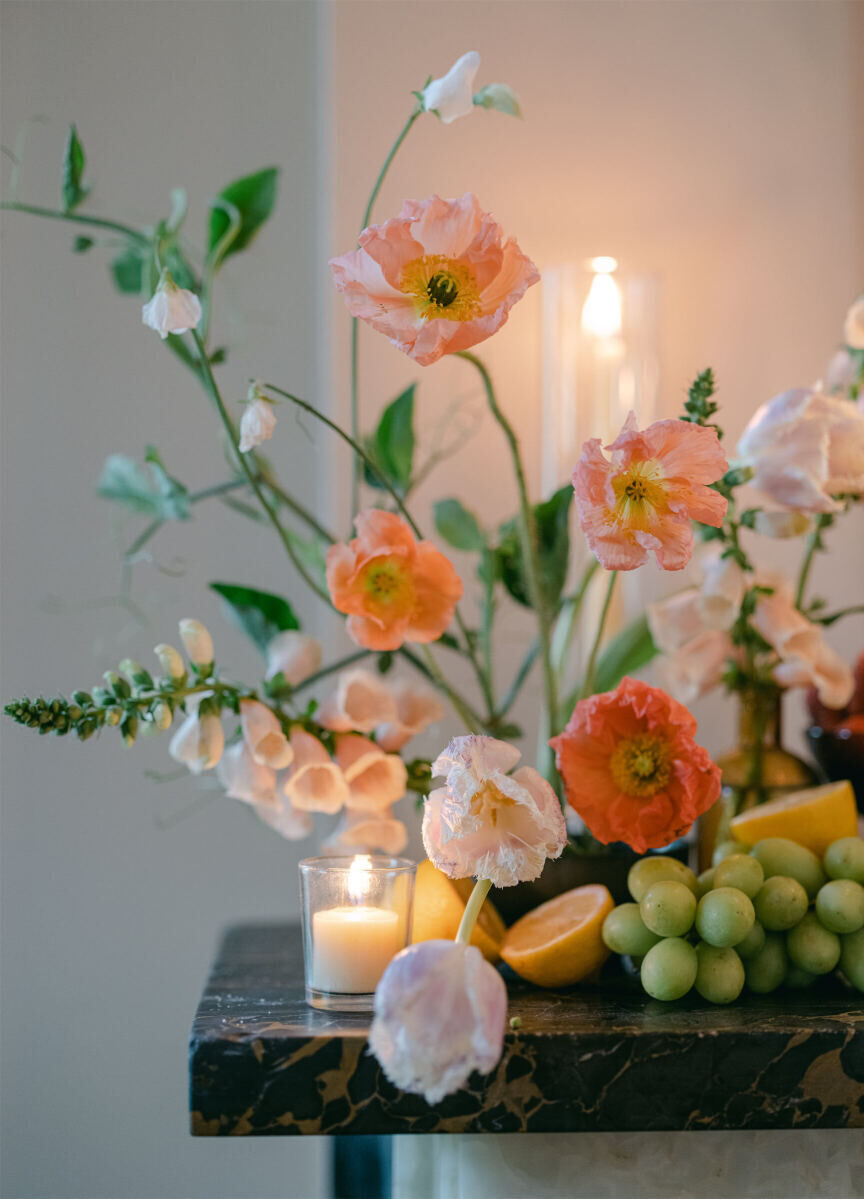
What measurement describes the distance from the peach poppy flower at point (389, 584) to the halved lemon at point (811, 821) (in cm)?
26

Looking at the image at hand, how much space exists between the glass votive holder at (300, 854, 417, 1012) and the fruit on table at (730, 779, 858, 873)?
0.25 meters

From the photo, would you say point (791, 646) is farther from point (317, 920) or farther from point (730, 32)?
point (730, 32)

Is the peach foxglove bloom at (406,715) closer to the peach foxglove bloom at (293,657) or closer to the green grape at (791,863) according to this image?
the peach foxglove bloom at (293,657)

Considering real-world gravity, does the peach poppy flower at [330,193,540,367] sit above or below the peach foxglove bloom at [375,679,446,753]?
above

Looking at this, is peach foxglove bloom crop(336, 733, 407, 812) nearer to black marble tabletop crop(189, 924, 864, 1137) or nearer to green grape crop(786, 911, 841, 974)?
black marble tabletop crop(189, 924, 864, 1137)

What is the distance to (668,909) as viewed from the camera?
66cm

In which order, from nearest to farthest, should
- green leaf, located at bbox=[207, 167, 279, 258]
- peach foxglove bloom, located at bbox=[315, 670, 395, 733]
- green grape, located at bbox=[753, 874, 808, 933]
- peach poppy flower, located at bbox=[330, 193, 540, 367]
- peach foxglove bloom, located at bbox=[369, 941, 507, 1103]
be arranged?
peach foxglove bloom, located at bbox=[369, 941, 507, 1103] → peach poppy flower, located at bbox=[330, 193, 540, 367] → green grape, located at bbox=[753, 874, 808, 933] → peach foxglove bloom, located at bbox=[315, 670, 395, 733] → green leaf, located at bbox=[207, 167, 279, 258]

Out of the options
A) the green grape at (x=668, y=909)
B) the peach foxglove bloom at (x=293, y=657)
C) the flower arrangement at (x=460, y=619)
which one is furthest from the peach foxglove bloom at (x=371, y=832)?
the green grape at (x=668, y=909)

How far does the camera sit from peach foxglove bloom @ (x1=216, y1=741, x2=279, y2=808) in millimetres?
746

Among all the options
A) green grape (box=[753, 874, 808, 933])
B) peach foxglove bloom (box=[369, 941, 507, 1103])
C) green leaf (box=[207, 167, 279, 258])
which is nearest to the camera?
peach foxglove bloom (box=[369, 941, 507, 1103])

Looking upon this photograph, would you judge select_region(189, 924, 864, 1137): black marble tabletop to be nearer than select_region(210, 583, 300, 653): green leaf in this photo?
Yes

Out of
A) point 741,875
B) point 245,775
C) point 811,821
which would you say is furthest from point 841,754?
point 245,775

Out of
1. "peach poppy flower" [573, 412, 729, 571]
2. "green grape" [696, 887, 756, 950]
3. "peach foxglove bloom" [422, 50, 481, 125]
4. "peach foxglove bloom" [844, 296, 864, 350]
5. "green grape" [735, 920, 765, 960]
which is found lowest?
"green grape" [735, 920, 765, 960]

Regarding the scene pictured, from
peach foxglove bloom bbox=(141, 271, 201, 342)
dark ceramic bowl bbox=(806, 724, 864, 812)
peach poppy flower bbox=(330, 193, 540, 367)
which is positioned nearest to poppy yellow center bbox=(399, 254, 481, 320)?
peach poppy flower bbox=(330, 193, 540, 367)
